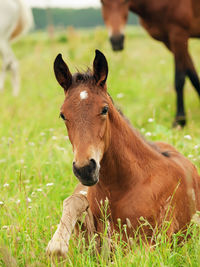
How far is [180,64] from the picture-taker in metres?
6.17

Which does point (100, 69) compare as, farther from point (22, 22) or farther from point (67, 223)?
point (22, 22)

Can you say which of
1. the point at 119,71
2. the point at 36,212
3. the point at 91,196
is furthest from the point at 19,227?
the point at 119,71

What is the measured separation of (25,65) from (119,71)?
4060 mm

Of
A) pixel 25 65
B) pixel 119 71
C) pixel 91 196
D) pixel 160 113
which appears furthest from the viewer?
pixel 25 65

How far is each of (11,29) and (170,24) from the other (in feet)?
15.9

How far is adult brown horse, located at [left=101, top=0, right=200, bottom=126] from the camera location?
6.01 m

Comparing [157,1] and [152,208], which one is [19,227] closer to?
[152,208]

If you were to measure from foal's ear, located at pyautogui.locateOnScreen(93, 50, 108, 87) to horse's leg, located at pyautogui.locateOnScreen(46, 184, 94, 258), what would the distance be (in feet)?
2.45

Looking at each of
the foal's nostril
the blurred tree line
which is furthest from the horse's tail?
the blurred tree line

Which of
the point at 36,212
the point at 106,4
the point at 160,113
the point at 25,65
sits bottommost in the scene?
the point at 25,65

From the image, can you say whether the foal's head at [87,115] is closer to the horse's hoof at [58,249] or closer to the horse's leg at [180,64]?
the horse's hoof at [58,249]

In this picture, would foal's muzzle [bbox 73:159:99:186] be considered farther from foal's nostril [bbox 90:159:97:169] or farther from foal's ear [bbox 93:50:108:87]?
foal's ear [bbox 93:50:108:87]

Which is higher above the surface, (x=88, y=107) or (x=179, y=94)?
(x=88, y=107)

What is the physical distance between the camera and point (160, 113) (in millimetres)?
6512
